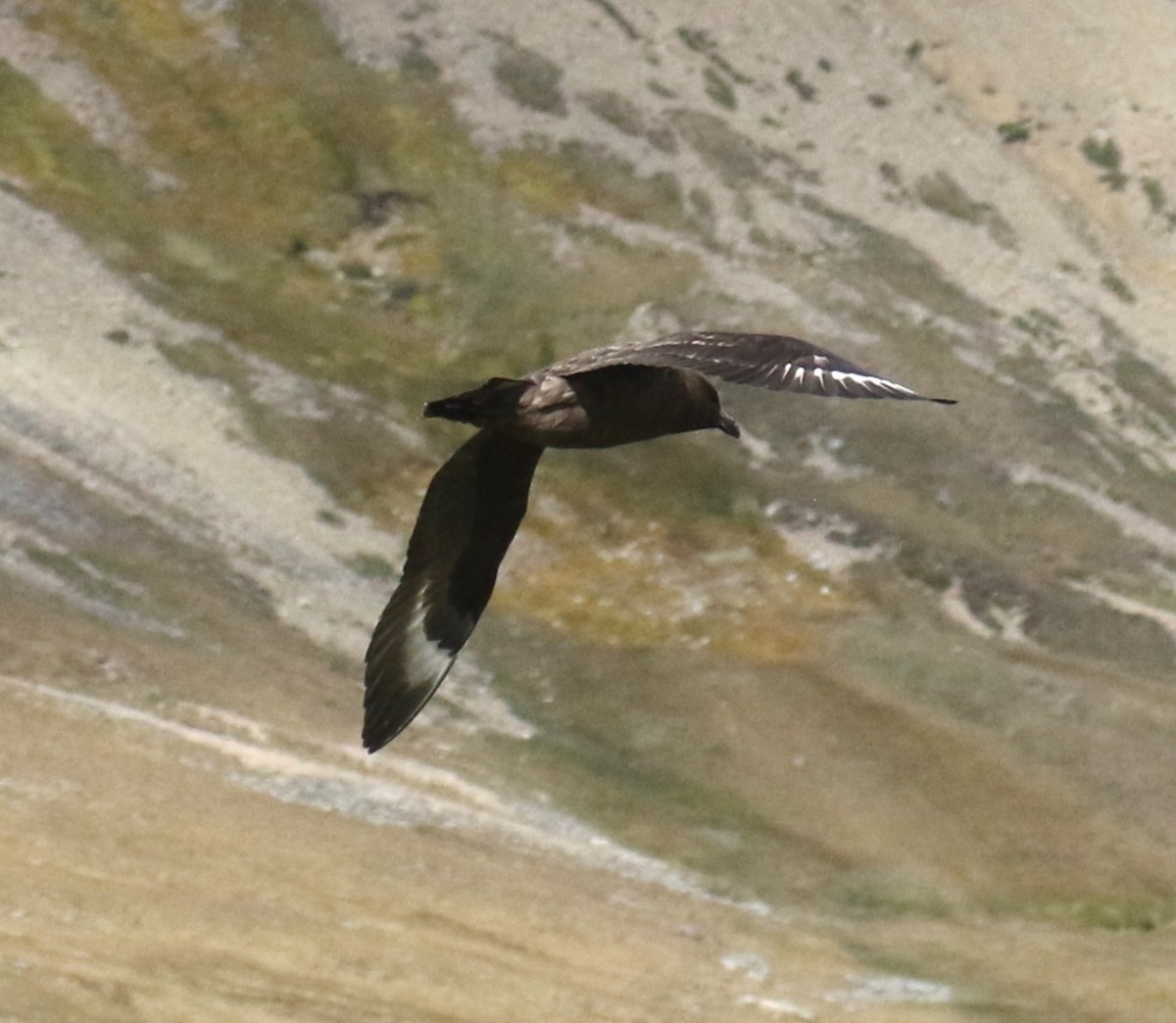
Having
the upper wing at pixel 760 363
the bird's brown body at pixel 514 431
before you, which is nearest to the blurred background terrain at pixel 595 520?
the bird's brown body at pixel 514 431

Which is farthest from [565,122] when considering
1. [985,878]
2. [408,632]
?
[408,632]

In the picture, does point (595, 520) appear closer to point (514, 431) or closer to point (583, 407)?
point (514, 431)

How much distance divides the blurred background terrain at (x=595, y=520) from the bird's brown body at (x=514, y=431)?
9247 mm

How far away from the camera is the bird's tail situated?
12.4 metres

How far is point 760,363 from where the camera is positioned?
1165 cm

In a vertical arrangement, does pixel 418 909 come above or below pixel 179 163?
above

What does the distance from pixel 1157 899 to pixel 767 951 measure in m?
7.63

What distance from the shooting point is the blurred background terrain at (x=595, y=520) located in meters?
30.6

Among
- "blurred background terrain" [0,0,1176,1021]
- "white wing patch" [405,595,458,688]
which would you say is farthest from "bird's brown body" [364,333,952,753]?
"blurred background terrain" [0,0,1176,1021]

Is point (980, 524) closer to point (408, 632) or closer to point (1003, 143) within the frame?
point (1003, 143)

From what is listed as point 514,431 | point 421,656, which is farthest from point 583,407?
point 421,656

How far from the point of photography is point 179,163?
54.7 m

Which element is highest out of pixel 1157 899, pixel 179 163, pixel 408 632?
pixel 408 632

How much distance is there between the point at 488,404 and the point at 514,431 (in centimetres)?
32
